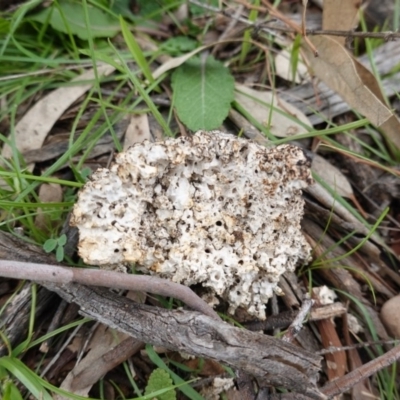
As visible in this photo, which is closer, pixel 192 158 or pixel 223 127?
pixel 192 158

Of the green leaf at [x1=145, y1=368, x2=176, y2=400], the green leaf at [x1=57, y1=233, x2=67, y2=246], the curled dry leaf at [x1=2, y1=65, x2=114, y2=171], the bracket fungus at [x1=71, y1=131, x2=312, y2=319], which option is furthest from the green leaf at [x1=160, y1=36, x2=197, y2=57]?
the green leaf at [x1=145, y1=368, x2=176, y2=400]

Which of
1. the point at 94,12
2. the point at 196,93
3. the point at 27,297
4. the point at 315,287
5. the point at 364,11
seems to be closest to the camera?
the point at 27,297

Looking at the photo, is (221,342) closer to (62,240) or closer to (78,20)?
(62,240)

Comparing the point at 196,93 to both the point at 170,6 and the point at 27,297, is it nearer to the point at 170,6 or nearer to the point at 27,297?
the point at 170,6

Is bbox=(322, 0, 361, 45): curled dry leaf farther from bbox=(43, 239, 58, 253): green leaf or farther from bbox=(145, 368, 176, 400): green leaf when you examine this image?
bbox=(145, 368, 176, 400): green leaf

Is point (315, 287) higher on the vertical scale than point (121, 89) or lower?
lower

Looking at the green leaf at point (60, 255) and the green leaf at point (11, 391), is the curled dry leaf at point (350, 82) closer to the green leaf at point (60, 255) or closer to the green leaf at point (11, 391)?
the green leaf at point (60, 255)

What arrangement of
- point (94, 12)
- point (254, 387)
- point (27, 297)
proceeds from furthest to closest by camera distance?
1. point (94, 12)
2. point (27, 297)
3. point (254, 387)

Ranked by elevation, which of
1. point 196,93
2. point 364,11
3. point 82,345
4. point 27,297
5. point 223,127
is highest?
point 364,11

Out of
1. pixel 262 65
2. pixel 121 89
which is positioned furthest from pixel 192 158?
pixel 262 65
